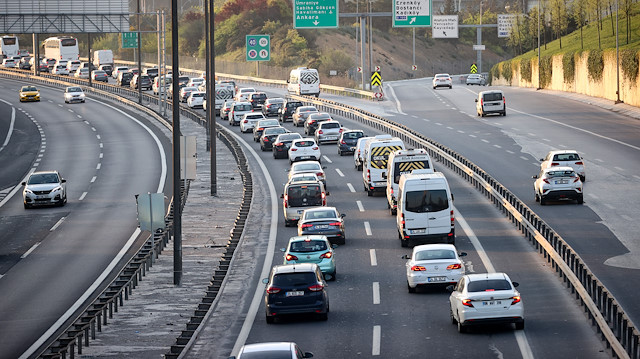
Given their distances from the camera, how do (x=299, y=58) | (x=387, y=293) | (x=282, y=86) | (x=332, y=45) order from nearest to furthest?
(x=387, y=293), (x=282, y=86), (x=299, y=58), (x=332, y=45)

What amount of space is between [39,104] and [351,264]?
2971 inches

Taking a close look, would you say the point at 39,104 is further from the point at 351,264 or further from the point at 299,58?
the point at 351,264

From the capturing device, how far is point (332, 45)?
170750 mm

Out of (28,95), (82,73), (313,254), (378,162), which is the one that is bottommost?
(313,254)

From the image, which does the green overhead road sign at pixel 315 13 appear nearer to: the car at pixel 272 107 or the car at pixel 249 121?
the car at pixel 272 107

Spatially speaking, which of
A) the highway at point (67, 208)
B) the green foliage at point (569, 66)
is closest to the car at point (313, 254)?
the highway at point (67, 208)

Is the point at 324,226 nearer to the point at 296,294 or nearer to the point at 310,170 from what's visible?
the point at 296,294

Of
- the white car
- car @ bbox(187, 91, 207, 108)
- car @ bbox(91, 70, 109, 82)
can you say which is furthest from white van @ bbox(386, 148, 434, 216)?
car @ bbox(91, 70, 109, 82)

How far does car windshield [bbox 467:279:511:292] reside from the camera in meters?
23.6

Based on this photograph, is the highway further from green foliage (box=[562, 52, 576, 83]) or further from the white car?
green foliage (box=[562, 52, 576, 83])

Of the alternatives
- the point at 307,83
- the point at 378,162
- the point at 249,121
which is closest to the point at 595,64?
the point at 307,83

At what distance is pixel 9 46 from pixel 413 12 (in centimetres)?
7457

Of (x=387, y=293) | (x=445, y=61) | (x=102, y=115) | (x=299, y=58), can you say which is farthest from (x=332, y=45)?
(x=387, y=293)

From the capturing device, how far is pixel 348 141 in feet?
200
